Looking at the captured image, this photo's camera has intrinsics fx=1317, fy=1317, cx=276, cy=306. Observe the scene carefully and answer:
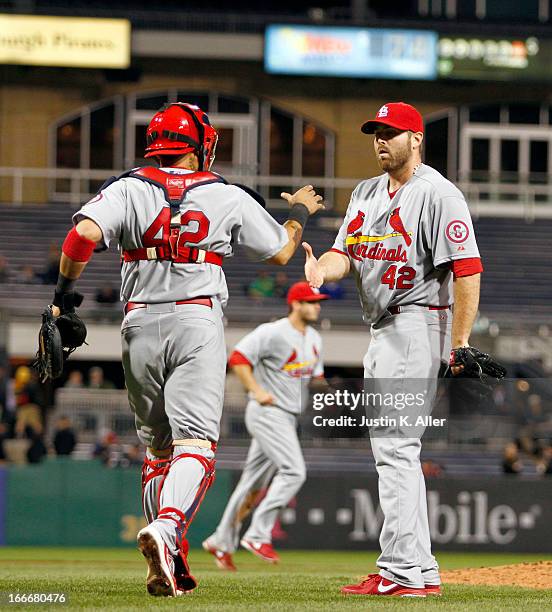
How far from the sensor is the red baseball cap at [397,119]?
6293 mm

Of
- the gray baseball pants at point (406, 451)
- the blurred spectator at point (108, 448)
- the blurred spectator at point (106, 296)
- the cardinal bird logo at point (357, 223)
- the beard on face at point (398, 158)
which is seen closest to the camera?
the gray baseball pants at point (406, 451)

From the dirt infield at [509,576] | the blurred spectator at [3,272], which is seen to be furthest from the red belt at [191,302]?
the blurred spectator at [3,272]

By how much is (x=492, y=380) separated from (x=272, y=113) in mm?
27391

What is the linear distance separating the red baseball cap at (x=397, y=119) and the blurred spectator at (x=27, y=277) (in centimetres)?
1735

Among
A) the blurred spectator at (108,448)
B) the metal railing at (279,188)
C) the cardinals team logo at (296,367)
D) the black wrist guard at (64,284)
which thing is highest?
the metal railing at (279,188)

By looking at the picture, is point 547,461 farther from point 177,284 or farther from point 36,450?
point 177,284

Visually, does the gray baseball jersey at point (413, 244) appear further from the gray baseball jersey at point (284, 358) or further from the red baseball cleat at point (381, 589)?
the gray baseball jersey at point (284, 358)

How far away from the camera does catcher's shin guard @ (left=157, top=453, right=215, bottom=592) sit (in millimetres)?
5656

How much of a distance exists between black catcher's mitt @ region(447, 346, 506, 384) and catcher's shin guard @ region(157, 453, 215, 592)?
1.20 meters

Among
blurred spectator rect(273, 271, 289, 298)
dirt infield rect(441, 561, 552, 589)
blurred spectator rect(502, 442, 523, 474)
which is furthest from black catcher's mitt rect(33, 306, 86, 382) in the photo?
blurred spectator rect(273, 271, 289, 298)

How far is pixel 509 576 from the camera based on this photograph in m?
8.00

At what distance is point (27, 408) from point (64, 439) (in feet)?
2.54

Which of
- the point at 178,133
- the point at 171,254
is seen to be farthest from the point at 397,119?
the point at 171,254

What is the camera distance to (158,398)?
6.04m
